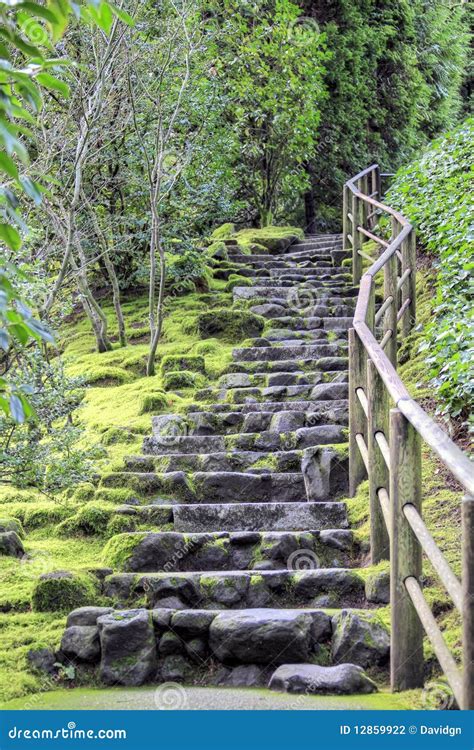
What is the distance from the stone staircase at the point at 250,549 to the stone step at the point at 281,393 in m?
0.01

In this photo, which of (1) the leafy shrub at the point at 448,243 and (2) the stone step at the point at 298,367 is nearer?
(1) the leafy shrub at the point at 448,243

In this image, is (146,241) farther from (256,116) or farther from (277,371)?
(256,116)

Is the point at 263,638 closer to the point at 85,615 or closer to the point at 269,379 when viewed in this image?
the point at 85,615

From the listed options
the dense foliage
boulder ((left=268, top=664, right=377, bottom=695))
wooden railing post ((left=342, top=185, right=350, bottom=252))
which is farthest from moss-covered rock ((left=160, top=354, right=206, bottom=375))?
the dense foliage

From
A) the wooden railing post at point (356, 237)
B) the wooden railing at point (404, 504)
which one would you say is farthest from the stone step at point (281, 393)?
the wooden railing post at point (356, 237)

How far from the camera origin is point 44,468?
4.68 meters

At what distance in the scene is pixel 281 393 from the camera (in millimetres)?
7062

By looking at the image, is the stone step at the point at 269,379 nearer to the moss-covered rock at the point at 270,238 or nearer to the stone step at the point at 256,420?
the stone step at the point at 256,420

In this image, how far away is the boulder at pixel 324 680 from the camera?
3.24 m

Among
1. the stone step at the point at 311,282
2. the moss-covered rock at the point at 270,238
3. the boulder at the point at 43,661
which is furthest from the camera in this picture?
the moss-covered rock at the point at 270,238

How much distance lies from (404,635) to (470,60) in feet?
66.1

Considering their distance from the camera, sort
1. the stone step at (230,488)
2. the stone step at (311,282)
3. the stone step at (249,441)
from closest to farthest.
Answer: the stone step at (230,488) → the stone step at (249,441) → the stone step at (311,282)

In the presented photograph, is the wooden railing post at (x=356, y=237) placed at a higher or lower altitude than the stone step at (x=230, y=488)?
higher

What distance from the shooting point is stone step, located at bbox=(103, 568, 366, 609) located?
4129mm
